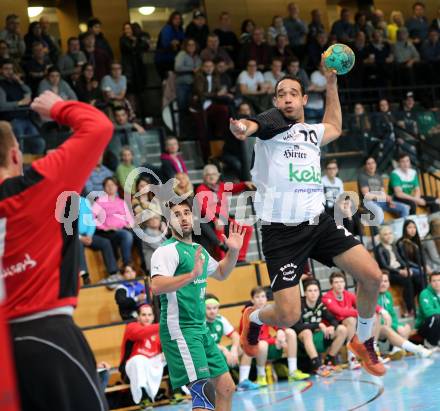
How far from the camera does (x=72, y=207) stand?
482 cm

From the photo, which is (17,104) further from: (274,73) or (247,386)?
(247,386)

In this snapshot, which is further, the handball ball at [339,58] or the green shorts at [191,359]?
the handball ball at [339,58]

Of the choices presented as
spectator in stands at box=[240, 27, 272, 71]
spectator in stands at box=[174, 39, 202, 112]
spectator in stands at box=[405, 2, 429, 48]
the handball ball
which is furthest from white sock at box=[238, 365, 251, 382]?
spectator in stands at box=[405, 2, 429, 48]

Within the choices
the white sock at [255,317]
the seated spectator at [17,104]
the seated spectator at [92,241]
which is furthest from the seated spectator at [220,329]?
the seated spectator at [17,104]

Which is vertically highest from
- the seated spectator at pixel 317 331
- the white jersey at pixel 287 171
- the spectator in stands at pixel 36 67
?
the spectator in stands at pixel 36 67

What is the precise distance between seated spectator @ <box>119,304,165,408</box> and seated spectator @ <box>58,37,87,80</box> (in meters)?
6.24

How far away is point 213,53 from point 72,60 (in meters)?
2.69

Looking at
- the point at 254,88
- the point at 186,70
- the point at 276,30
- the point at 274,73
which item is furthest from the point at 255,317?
the point at 276,30

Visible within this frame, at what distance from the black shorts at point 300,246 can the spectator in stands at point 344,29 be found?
12.9 meters

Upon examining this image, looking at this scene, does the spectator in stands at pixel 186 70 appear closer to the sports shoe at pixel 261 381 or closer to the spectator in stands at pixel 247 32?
the spectator in stands at pixel 247 32

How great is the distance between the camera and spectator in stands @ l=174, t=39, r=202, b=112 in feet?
52.0

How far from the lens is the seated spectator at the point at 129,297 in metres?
11.4

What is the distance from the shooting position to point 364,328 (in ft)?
25.1

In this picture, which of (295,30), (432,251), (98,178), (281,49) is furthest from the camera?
(295,30)
